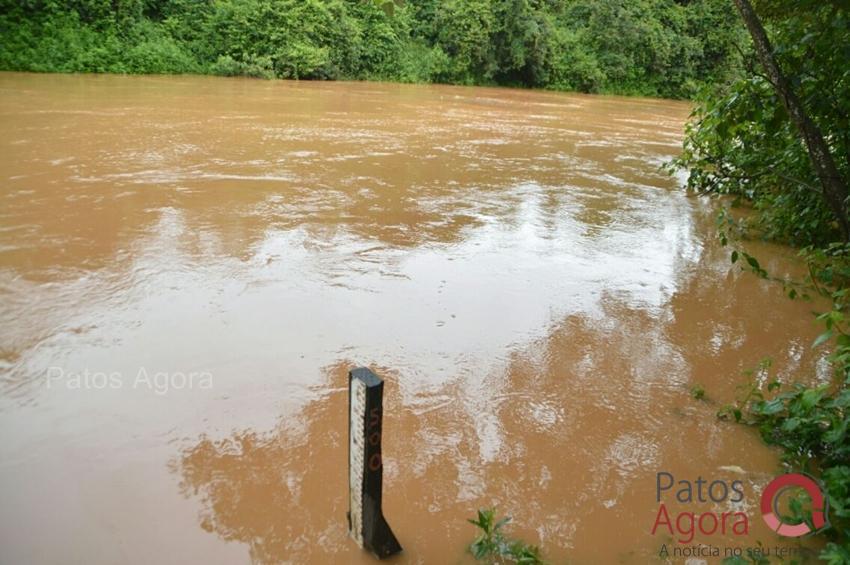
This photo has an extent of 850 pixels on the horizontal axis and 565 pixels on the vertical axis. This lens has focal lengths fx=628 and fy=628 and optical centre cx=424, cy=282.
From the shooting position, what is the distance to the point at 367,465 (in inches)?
81.1

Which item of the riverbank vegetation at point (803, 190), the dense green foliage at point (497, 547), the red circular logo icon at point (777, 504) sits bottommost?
the dense green foliage at point (497, 547)

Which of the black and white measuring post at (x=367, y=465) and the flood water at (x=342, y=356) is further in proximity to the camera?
the flood water at (x=342, y=356)

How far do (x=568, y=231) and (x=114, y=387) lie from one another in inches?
182

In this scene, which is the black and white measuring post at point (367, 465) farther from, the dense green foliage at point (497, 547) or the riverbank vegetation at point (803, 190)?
the riverbank vegetation at point (803, 190)

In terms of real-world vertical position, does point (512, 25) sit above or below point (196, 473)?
above

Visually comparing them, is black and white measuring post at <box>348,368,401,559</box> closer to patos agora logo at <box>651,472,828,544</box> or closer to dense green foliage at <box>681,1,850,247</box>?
patos agora logo at <box>651,472,828,544</box>

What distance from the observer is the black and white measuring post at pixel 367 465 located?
1988 mm

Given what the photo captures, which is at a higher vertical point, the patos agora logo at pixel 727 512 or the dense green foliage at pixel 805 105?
the dense green foliage at pixel 805 105

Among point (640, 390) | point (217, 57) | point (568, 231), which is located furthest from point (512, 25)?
point (640, 390)

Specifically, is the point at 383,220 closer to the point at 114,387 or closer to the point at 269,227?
the point at 269,227

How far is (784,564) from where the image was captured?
226cm

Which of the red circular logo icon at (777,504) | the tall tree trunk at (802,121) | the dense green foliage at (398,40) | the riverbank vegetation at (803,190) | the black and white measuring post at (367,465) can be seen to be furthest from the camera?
the dense green foliage at (398,40)

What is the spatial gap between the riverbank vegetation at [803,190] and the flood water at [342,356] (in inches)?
8.0

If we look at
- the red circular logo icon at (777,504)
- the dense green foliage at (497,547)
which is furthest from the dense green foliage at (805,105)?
the dense green foliage at (497,547)
